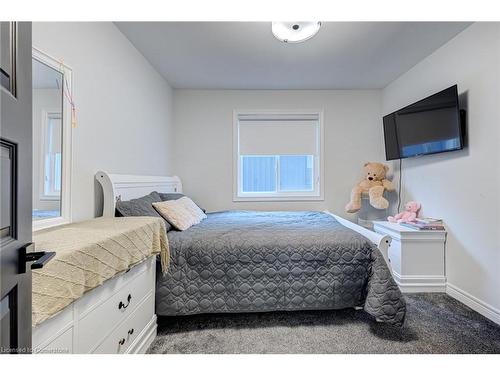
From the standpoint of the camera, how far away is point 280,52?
7.97 ft

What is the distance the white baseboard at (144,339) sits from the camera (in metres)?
1.34

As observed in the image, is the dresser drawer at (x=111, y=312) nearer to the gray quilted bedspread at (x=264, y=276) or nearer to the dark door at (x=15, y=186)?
the gray quilted bedspread at (x=264, y=276)

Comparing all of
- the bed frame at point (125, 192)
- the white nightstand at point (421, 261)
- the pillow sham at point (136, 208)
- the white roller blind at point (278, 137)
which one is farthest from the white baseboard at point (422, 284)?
the pillow sham at point (136, 208)

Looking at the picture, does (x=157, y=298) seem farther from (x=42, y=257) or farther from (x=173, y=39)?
(x=173, y=39)

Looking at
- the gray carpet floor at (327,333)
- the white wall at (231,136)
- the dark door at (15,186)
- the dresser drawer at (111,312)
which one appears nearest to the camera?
the dark door at (15,186)

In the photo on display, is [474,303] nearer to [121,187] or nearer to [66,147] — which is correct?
[121,187]

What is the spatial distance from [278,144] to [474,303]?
273 cm

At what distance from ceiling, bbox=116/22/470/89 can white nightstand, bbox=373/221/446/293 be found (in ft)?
6.22

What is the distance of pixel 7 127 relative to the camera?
544mm

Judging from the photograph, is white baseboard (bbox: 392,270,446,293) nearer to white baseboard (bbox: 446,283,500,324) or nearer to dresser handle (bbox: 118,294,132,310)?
white baseboard (bbox: 446,283,500,324)

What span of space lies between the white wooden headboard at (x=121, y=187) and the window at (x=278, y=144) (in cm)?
136

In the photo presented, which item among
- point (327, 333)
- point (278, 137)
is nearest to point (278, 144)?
point (278, 137)
